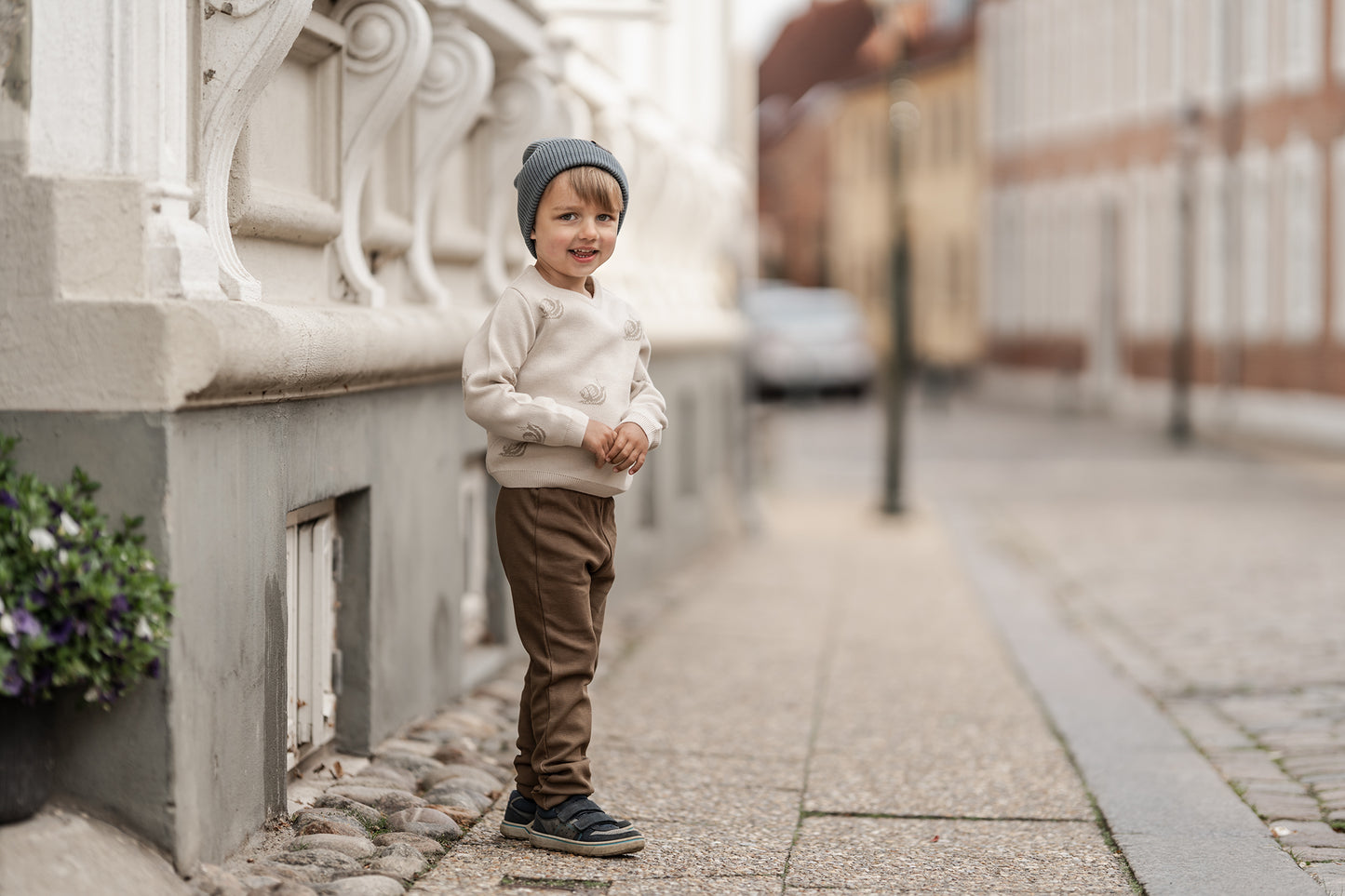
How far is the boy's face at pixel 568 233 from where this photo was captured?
14.7 feet

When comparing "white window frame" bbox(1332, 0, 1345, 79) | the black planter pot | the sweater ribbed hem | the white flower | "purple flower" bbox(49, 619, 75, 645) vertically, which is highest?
"white window frame" bbox(1332, 0, 1345, 79)

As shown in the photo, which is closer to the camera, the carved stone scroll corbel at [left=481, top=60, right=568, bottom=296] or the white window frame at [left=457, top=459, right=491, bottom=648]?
the white window frame at [left=457, top=459, right=491, bottom=648]

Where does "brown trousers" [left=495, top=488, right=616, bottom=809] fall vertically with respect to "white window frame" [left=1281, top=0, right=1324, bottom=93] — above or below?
below

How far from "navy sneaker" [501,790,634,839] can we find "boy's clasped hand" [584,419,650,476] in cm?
89

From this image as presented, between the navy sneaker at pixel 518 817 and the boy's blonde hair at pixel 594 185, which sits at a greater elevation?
the boy's blonde hair at pixel 594 185

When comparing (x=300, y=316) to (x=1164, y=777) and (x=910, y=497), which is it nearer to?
(x=1164, y=777)

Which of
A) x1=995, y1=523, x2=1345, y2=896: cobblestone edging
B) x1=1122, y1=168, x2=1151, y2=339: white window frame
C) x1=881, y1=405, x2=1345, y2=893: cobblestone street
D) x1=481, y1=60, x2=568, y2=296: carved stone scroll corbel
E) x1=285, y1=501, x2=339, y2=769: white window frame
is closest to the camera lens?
x1=995, y1=523, x2=1345, y2=896: cobblestone edging

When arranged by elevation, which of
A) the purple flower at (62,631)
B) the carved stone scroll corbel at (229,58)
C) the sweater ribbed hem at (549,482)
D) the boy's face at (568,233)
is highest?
the carved stone scroll corbel at (229,58)

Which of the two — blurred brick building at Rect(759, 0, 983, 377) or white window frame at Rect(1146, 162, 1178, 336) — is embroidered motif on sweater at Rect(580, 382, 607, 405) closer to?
blurred brick building at Rect(759, 0, 983, 377)

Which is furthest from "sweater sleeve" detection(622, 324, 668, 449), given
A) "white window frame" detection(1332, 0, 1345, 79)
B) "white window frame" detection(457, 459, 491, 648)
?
"white window frame" detection(1332, 0, 1345, 79)

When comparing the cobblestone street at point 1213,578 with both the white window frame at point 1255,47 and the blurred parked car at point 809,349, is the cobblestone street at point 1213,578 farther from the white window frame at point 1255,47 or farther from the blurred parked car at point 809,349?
the blurred parked car at point 809,349

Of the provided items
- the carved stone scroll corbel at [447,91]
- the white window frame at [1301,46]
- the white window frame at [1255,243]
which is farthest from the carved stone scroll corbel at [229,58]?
the white window frame at [1255,243]

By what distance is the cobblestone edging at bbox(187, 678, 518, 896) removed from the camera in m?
4.22

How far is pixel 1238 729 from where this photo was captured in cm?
654
